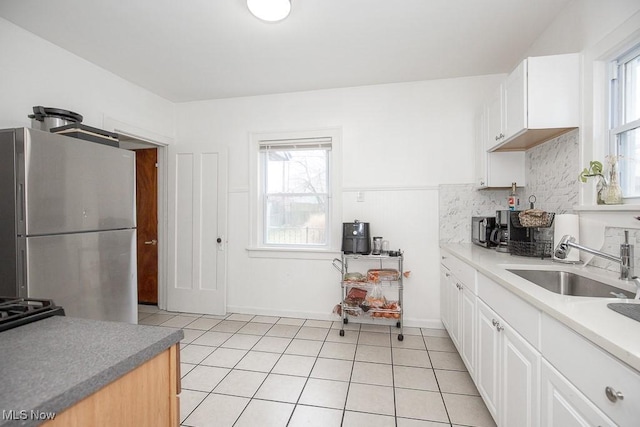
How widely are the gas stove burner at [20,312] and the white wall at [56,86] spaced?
5.99ft

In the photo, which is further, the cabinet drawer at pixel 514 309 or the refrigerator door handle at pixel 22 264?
the refrigerator door handle at pixel 22 264

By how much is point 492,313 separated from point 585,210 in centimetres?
91

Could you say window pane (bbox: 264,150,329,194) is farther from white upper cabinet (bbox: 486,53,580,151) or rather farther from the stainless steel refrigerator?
white upper cabinet (bbox: 486,53,580,151)

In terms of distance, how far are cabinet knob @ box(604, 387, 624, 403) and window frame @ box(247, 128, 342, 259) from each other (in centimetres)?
252

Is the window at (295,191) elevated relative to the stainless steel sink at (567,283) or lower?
elevated

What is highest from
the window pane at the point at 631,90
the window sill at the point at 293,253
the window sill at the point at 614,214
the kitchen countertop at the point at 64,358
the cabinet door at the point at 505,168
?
the window pane at the point at 631,90

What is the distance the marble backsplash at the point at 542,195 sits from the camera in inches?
66.1

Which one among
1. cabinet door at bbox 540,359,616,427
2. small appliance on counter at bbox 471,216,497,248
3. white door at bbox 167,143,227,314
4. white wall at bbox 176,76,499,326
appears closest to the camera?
cabinet door at bbox 540,359,616,427

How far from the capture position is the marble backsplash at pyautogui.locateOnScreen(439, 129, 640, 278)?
5.51 ft

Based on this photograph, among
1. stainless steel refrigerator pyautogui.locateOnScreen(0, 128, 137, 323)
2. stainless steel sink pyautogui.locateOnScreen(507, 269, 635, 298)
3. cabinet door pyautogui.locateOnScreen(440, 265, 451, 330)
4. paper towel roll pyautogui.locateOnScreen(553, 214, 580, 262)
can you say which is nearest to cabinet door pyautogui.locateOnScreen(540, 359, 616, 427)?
stainless steel sink pyautogui.locateOnScreen(507, 269, 635, 298)

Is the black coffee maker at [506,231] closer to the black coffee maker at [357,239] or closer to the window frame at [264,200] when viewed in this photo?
the black coffee maker at [357,239]

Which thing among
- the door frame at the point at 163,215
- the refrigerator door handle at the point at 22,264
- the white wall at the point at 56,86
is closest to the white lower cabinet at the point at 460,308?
the refrigerator door handle at the point at 22,264

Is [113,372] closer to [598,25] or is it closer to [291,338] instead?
[291,338]

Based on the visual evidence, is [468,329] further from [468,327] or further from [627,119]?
[627,119]
